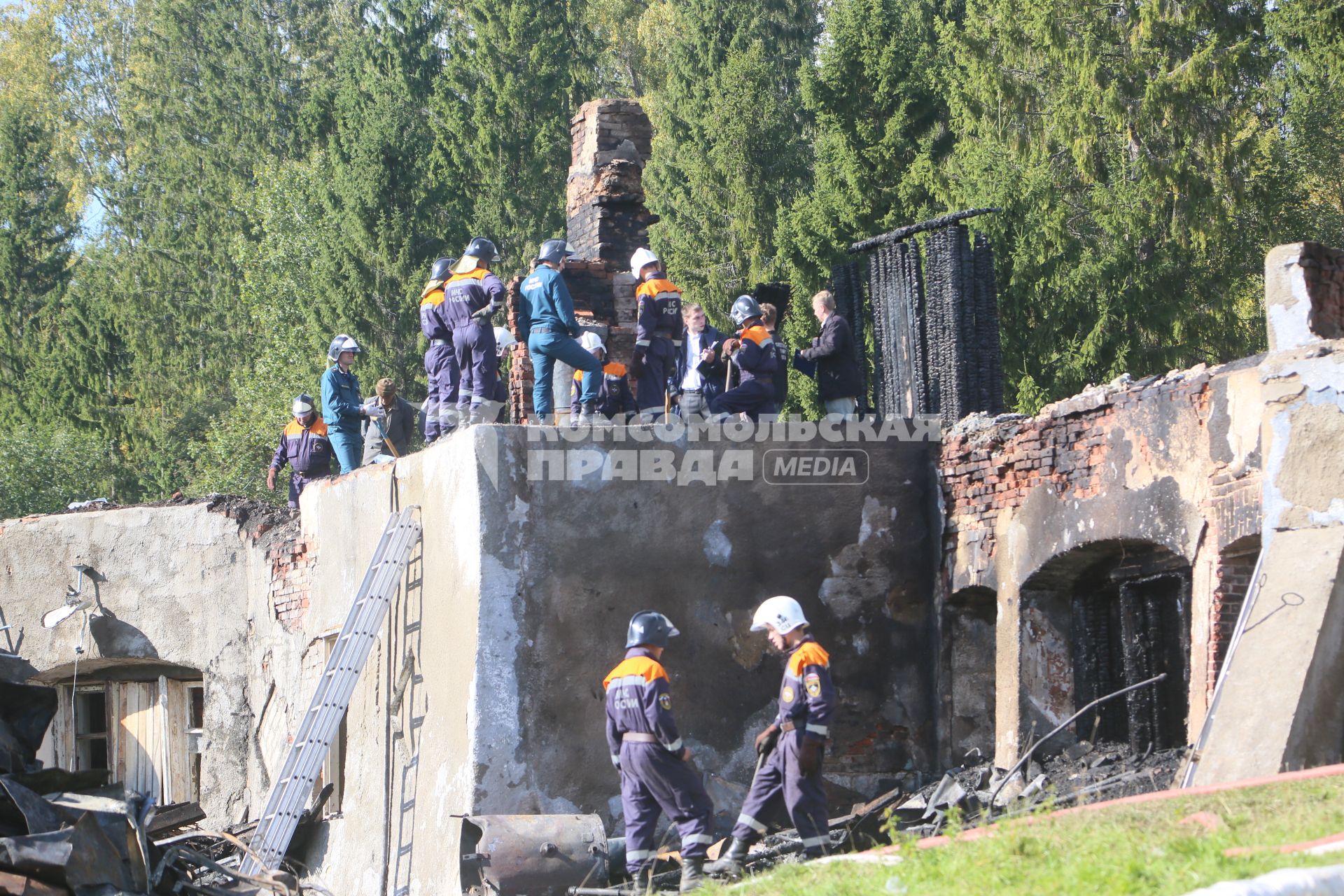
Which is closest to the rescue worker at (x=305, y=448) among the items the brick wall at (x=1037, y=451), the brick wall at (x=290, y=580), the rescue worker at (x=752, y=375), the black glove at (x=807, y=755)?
the brick wall at (x=290, y=580)

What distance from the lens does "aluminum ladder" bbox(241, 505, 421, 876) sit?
1148 cm

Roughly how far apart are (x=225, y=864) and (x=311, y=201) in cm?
2248

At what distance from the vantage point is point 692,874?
8805mm

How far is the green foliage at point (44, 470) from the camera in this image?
92.5 feet

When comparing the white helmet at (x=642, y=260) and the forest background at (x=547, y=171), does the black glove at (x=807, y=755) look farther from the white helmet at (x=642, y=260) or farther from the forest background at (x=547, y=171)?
the forest background at (x=547, y=171)

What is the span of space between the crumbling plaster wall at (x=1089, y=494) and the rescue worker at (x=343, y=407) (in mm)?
5487

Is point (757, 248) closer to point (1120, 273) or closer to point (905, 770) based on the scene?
point (1120, 273)

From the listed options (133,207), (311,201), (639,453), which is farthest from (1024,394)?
(133,207)

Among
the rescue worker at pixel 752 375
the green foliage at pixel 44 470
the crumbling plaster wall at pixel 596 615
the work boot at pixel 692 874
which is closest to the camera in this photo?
the work boot at pixel 692 874

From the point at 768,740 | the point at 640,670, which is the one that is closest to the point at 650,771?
the point at 640,670

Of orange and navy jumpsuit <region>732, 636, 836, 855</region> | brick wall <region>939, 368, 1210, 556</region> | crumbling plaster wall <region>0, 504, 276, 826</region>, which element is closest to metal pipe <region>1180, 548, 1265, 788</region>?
brick wall <region>939, 368, 1210, 556</region>

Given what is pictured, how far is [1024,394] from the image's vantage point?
20000mm

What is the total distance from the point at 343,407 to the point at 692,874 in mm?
6830

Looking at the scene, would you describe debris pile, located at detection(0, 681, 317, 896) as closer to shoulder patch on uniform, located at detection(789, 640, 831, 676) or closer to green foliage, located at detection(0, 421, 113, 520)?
shoulder patch on uniform, located at detection(789, 640, 831, 676)
